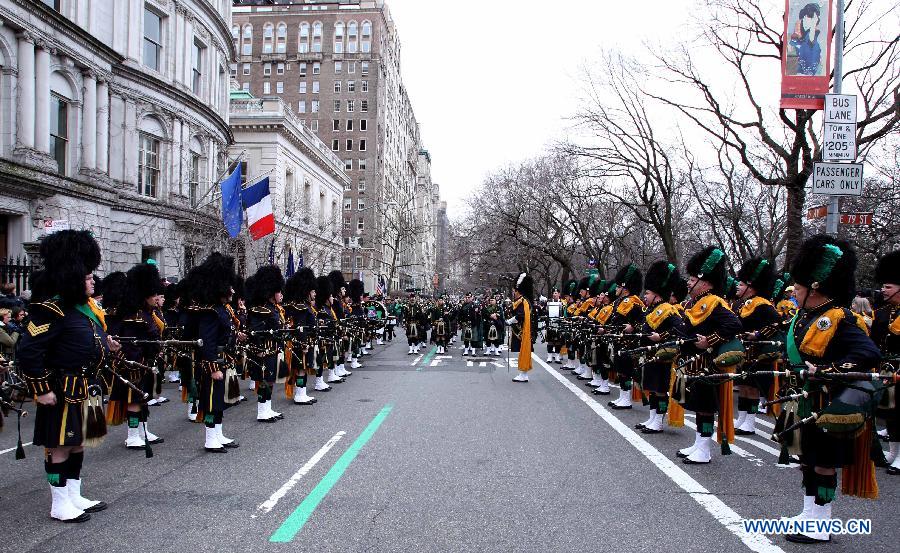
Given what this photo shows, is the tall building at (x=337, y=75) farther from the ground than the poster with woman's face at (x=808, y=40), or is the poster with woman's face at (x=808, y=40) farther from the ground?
the tall building at (x=337, y=75)

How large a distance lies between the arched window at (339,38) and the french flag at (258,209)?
77.8 meters

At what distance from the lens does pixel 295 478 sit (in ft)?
21.4

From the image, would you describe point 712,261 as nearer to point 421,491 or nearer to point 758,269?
point 758,269

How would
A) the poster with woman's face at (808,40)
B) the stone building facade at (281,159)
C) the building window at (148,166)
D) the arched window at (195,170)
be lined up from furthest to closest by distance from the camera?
the stone building facade at (281,159) → the arched window at (195,170) → the building window at (148,166) → the poster with woman's face at (808,40)

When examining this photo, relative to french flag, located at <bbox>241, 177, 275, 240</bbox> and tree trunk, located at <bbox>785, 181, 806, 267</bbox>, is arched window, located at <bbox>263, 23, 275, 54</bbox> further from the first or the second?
tree trunk, located at <bbox>785, 181, 806, 267</bbox>

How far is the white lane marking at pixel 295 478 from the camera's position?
560cm

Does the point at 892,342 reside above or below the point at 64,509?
above

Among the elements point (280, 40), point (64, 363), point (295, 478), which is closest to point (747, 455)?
point (295, 478)

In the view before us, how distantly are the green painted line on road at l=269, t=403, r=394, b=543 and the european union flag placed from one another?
10.3m

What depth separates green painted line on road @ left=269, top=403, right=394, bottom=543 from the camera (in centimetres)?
497

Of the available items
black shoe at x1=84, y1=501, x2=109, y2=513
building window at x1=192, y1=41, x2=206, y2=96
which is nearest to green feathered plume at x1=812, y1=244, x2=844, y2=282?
black shoe at x1=84, y1=501, x2=109, y2=513

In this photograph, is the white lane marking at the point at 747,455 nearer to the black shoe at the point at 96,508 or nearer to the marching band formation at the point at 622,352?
the marching band formation at the point at 622,352

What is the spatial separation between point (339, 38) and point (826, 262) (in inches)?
3665

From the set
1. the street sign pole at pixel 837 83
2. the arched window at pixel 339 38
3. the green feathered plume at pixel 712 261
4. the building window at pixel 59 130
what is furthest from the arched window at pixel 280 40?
the green feathered plume at pixel 712 261
